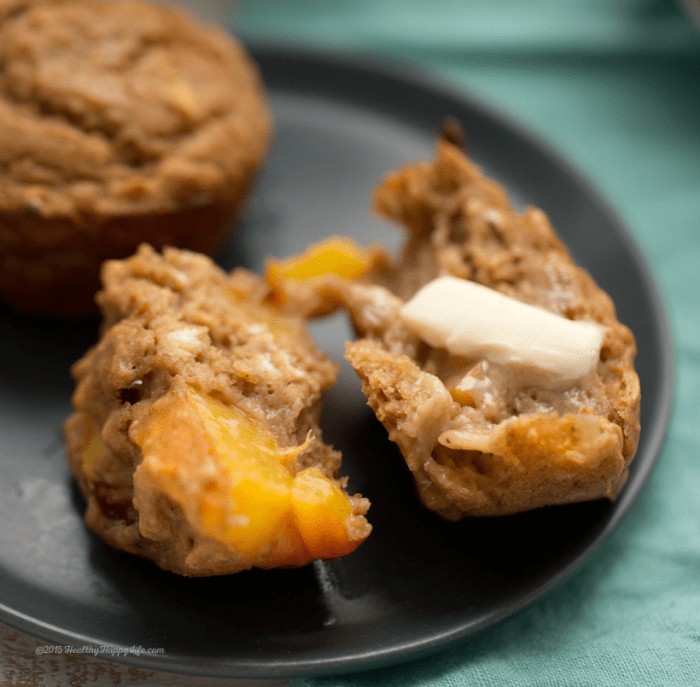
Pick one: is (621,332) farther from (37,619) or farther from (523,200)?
(37,619)

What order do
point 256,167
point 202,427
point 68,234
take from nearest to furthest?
point 202,427 → point 68,234 → point 256,167

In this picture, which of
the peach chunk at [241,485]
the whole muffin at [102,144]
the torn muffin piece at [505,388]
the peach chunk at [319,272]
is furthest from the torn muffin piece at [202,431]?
the whole muffin at [102,144]

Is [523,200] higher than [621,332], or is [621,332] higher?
[621,332]


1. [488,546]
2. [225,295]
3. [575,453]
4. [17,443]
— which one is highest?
[575,453]

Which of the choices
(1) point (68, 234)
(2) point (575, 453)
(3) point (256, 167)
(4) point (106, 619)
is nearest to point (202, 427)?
(4) point (106, 619)

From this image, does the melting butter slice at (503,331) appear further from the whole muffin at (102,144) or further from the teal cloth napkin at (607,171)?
the whole muffin at (102,144)

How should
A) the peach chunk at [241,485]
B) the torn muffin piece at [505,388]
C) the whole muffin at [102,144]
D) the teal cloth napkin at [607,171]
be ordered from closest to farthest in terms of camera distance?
the peach chunk at [241,485]
the torn muffin piece at [505,388]
the teal cloth napkin at [607,171]
the whole muffin at [102,144]

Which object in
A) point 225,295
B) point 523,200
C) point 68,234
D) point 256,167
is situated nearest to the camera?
point 225,295
